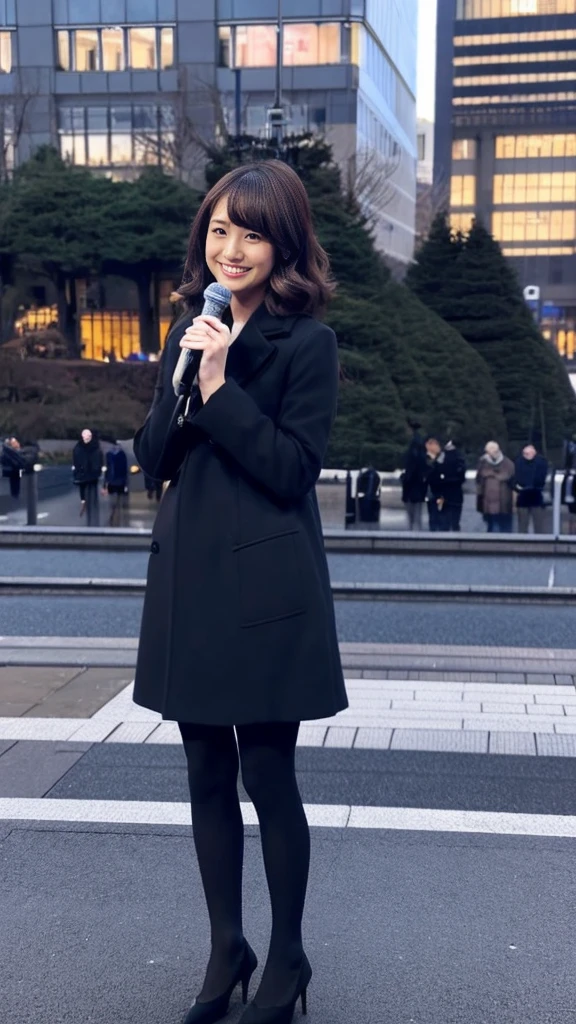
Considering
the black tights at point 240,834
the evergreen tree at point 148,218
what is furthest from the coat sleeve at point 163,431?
the evergreen tree at point 148,218

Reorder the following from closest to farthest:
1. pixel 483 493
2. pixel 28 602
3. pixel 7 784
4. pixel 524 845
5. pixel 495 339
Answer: pixel 524 845
pixel 7 784
pixel 28 602
pixel 483 493
pixel 495 339

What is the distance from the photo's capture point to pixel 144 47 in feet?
185

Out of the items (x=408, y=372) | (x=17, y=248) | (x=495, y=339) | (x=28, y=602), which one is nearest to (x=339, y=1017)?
(x=28, y=602)

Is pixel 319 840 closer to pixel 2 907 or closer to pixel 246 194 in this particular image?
pixel 2 907

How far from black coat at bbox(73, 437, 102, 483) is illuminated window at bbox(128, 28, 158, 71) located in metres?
42.0

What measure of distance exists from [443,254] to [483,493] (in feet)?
64.7

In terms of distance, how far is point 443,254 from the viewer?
115ft

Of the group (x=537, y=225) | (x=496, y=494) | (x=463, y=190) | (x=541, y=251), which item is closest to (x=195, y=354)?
(x=496, y=494)

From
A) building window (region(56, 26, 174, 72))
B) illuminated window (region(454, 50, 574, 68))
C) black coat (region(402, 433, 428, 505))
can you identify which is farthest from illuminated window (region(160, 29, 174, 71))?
illuminated window (region(454, 50, 574, 68))

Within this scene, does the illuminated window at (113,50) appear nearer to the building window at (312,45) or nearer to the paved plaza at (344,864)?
the building window at (312,45)

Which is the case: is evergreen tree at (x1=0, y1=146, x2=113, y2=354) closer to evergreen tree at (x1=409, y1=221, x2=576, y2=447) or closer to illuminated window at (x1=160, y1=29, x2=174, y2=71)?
evergreen tree at (x1=409, y1=221, x2=576, y2=447)

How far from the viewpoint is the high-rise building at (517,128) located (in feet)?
377

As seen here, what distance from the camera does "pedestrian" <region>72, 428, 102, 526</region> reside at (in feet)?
60.0

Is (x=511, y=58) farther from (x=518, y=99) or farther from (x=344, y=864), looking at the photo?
(x=344, y=864)
